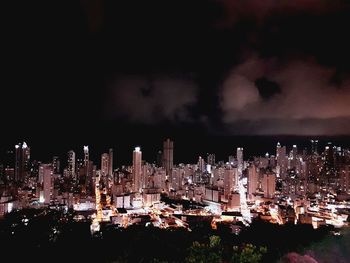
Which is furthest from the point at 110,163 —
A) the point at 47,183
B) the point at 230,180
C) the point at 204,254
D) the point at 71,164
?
the point at 204,254

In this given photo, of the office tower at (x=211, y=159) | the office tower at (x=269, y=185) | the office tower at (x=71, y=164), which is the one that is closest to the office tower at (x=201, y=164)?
the office tower at (x=211, y=159)

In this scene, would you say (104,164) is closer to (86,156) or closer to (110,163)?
(110,163)

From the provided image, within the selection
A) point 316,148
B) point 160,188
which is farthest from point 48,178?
point 316,148

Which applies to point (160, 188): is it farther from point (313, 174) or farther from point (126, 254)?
point (126, 254)

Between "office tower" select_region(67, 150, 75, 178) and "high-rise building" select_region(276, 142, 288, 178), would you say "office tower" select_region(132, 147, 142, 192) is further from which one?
"high-rise building" select_region(276, 142, 288, 178)

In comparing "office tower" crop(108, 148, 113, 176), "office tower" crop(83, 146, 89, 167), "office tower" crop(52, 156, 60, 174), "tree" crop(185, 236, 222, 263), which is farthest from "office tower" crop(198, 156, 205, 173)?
"tree" crop(185, 236, 222, 263)

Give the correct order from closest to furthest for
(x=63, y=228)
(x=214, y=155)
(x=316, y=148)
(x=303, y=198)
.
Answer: (x=63, y=228), (x=303, y=198), (x=316, y=148), (x=214, y=155)
